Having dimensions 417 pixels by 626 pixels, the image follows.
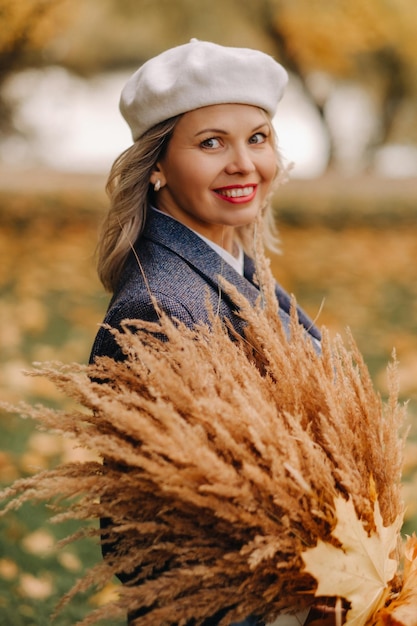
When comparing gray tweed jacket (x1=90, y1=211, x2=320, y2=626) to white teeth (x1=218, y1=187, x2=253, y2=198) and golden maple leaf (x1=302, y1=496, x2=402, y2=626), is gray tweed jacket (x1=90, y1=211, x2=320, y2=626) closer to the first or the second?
white teeth (x1=218, y1=187, x2=253, y2=198)

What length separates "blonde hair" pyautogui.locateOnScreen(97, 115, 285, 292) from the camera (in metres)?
2.02

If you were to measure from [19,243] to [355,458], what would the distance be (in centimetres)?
666

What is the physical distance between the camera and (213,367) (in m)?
1.47

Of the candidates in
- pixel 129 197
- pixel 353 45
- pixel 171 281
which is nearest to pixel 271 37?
pixel 353 45

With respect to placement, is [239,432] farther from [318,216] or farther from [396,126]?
[396,126]

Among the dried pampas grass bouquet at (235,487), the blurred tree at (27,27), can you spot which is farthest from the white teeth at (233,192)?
the blurred tree at (27,27)

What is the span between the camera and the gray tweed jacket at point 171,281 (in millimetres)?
1782

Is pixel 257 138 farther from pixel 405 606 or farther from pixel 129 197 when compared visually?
pixel 405 606

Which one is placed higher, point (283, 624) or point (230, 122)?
point (230, 122)

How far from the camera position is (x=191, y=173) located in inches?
76.4

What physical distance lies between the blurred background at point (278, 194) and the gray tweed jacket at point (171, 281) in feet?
7.53

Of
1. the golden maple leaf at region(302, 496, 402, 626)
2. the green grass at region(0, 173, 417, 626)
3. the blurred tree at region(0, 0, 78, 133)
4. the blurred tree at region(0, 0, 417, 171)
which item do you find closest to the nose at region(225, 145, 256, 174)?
the golden maple leaf at region(302, 496, 402, 626)

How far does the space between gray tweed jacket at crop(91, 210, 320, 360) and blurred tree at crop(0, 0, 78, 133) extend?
512cm


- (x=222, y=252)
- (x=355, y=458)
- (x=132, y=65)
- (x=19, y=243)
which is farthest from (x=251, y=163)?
(x=132, y=65)
